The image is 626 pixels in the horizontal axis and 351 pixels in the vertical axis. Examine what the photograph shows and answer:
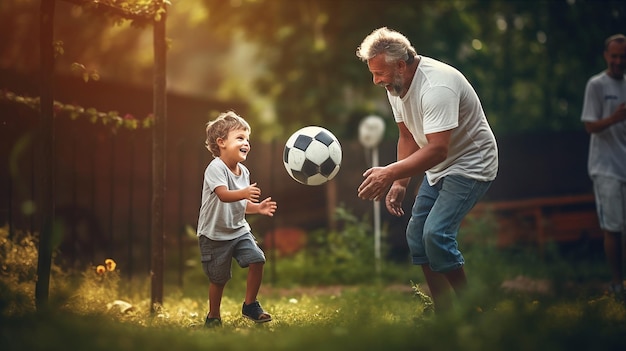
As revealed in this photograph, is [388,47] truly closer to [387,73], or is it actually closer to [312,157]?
[387,73]

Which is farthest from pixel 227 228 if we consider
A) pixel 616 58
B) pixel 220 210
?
pixel 616 58

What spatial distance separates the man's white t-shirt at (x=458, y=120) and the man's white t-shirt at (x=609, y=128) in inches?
99.0

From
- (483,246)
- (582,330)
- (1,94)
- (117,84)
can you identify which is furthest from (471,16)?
(582,330)

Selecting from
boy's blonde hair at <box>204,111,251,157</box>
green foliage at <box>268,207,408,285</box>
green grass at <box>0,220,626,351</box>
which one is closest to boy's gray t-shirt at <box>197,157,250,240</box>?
boy's blonde hair at <box>204,111,251,157</box>

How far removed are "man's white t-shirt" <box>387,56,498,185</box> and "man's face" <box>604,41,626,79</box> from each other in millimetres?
2663

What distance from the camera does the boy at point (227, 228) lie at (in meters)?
5.05

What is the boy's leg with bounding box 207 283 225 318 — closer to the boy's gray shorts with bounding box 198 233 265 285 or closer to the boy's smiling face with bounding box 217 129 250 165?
the boy's gray shorts with bounding box 198 233 265 285

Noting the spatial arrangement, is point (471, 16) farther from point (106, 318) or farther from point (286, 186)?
point (106, 318)

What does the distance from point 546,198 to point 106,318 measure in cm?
837

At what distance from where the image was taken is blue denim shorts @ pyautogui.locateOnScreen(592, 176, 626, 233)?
6828mm

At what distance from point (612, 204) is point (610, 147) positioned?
53cm

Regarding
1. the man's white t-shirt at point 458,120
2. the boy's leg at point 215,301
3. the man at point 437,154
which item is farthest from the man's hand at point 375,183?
the boy's leg at point 215,301

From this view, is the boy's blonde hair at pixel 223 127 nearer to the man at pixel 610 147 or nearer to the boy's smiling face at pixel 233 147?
the boy's smiling face at pixel 233 147

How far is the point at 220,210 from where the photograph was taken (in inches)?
201
